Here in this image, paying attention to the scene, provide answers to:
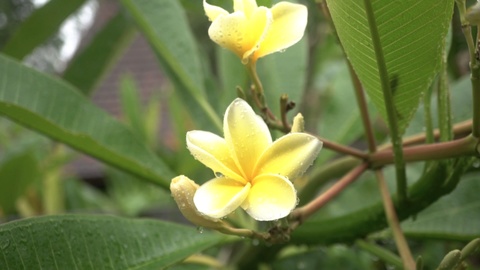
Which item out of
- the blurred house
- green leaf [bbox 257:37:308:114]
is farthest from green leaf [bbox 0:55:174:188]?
the blurred house

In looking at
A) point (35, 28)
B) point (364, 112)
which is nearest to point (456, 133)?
point (364, 112)

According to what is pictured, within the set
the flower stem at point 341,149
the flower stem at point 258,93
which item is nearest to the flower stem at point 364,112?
the flower stem at point 341,149

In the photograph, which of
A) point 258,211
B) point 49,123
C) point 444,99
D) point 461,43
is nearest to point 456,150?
point 444,99

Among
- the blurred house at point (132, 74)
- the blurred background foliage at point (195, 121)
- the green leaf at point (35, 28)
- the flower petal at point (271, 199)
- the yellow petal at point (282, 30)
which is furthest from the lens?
the blurred house at point (132, 74)

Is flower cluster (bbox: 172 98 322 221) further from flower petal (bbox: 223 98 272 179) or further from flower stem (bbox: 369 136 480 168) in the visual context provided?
flower stem (bbox: 369 136 480 168)

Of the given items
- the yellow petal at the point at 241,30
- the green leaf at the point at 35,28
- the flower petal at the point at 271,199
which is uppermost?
the green leaf at the point at 35,28

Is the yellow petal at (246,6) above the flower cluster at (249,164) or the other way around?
above

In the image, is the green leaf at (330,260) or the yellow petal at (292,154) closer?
the yellow petal at (292,154)

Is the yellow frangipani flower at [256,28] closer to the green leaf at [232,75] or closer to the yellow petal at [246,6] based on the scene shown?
the yellow petal at [246,6]
